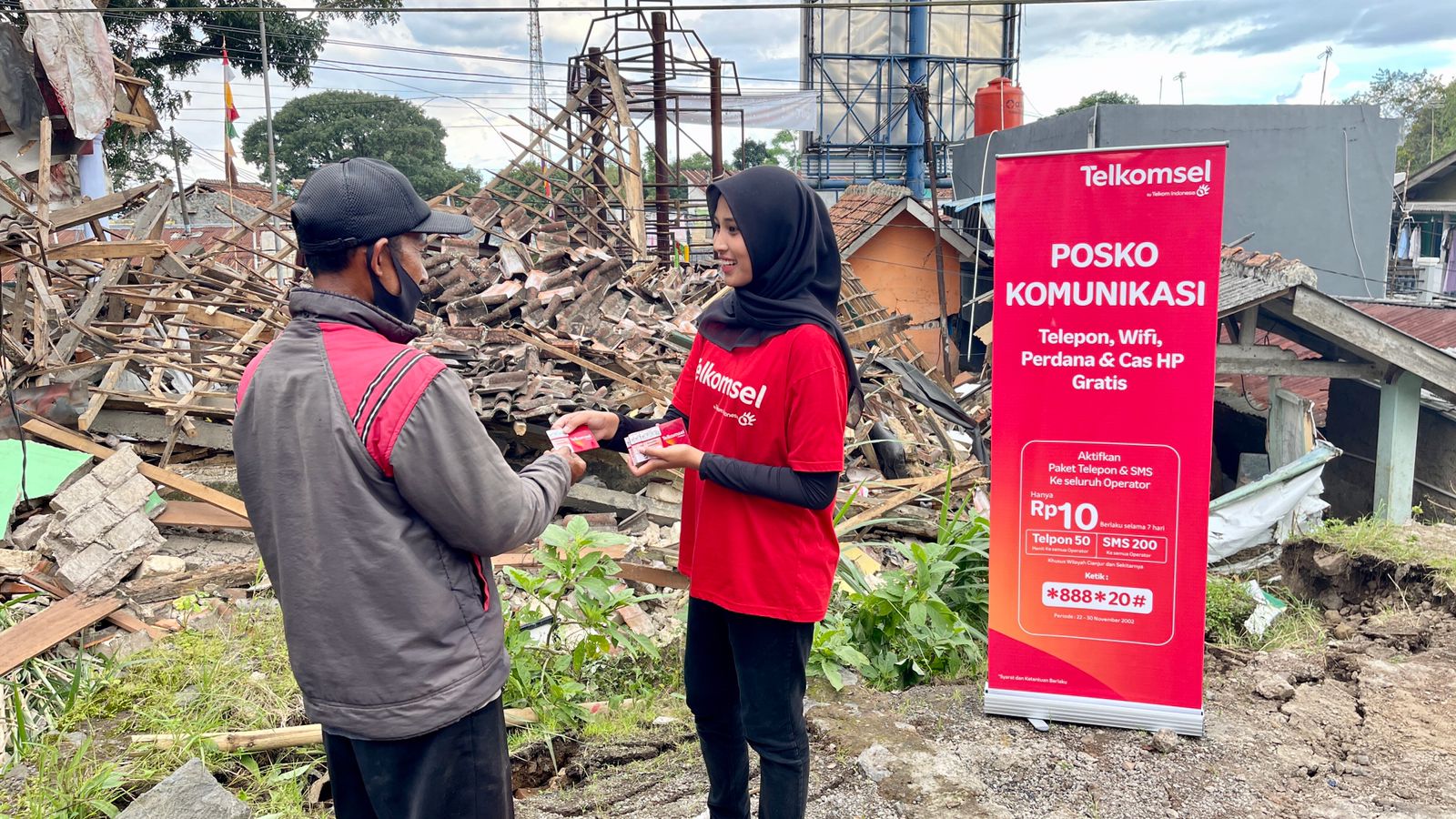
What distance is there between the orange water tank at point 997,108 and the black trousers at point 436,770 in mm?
23724

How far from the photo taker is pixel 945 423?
1043 centimetres

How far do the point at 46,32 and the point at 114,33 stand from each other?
11.3 meters

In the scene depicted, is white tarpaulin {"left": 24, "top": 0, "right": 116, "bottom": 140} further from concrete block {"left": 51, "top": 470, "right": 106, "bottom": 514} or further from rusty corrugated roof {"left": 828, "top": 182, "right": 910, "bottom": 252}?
rusty corrugated roof {"left": 828, "top": 182, "right": 910, "bottom": 252}

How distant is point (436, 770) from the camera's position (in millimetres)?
1966

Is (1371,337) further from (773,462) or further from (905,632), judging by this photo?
(773,462)

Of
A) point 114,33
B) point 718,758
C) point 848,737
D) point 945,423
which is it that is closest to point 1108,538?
point 848,737

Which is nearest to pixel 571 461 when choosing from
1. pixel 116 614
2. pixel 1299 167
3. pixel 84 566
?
pixel 116 614

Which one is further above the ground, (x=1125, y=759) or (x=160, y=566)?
(x=1125, y=759)

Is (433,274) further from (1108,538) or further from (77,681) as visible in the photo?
(1108,538)

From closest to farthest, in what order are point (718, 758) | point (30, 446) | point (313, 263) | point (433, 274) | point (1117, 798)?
1. point (313, 263)
2. point (718, 758)
3. point (1117, 798)
4. point (30, 446)
5. point (433, 274)

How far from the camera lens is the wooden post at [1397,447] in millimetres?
9508

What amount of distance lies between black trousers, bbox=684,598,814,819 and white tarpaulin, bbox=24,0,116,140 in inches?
375

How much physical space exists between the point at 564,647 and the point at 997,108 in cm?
2266

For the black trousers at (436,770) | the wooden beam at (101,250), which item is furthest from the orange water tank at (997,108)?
the black trousers at (436,770)
